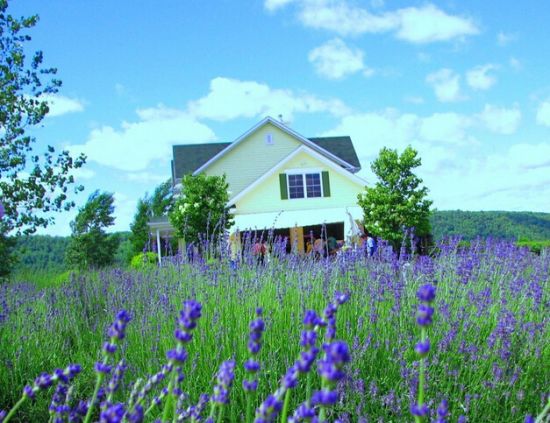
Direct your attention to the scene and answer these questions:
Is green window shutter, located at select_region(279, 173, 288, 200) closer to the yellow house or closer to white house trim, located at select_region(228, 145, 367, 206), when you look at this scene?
the yellow house

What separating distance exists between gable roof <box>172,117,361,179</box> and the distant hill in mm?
11281

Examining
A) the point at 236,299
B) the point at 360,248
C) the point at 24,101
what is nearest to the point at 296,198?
the point at 24,101

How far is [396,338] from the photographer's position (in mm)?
4621

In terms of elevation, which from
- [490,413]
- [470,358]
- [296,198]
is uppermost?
[296,198]

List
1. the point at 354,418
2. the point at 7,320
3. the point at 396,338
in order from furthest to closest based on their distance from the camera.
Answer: the point at 7,320, the point at 396,338, the point at 354,418

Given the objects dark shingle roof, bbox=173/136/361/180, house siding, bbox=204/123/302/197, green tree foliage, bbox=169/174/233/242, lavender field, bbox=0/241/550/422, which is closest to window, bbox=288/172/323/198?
house siding, bbox=204/123/302/197

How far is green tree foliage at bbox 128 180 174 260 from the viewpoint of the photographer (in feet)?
122

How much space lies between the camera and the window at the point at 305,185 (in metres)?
28.2

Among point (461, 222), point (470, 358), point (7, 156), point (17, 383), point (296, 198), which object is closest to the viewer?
point (470, 358)

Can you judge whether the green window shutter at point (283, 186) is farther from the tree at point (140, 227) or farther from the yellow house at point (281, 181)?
the tree at point (140, 227)

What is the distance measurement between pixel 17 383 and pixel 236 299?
6.97 ft

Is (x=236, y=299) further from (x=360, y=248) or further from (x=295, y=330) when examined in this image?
(x=360, y=248)

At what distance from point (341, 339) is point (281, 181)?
936 inches

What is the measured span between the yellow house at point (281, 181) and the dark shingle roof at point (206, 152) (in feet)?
0.19
